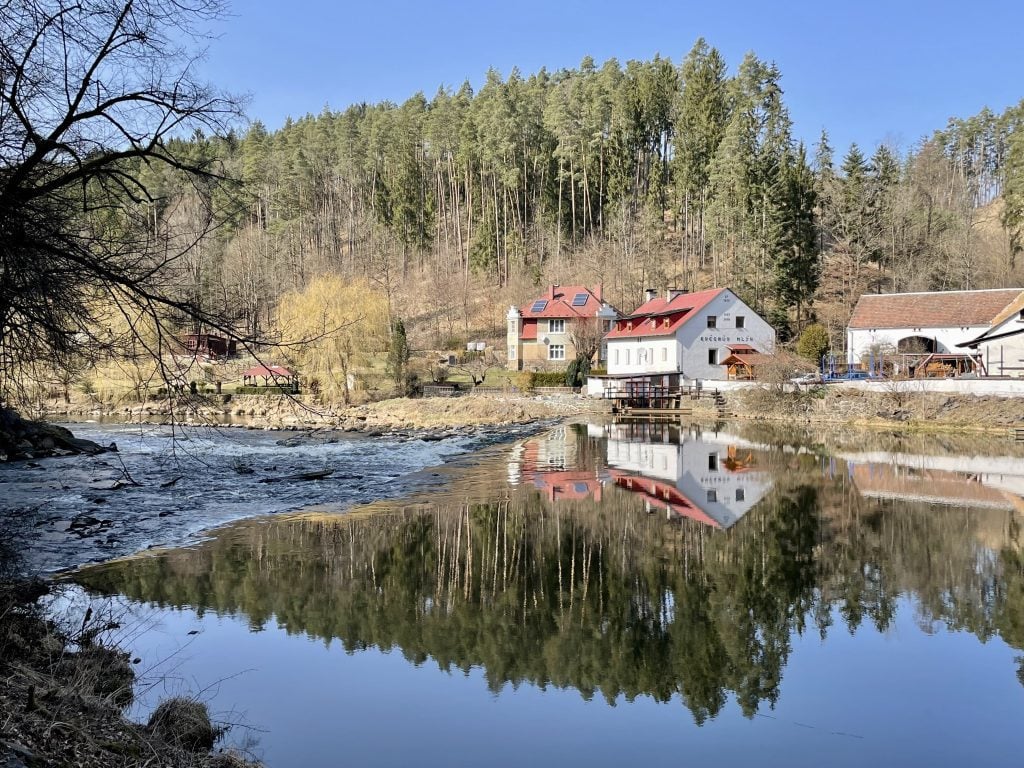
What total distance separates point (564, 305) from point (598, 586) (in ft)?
158

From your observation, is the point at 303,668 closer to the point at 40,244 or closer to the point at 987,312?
the point at 40,244

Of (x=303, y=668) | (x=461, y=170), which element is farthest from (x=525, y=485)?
(x=461, y=170)

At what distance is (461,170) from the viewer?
77750 mm

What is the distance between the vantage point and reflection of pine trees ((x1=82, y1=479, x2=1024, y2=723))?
976 centimetres

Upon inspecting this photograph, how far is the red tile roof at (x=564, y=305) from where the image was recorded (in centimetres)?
5931

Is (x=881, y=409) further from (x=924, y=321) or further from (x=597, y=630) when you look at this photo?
(x=597, y=630)

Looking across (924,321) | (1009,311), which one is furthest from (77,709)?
(924,321)

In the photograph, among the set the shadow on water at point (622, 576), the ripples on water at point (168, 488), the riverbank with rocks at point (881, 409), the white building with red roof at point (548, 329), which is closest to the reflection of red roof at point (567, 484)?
the shadow on water at point (622, 576)

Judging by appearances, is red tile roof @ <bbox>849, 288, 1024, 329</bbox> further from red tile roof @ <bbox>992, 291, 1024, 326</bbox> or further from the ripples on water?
the ripples on water

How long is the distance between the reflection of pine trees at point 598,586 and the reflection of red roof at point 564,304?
41.7 meters

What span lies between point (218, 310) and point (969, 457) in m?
27.7

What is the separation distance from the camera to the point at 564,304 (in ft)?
197

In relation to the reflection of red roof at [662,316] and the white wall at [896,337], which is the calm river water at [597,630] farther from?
the reflection of red roof at [662,316]

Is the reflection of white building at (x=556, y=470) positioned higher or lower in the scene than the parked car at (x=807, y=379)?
lower
